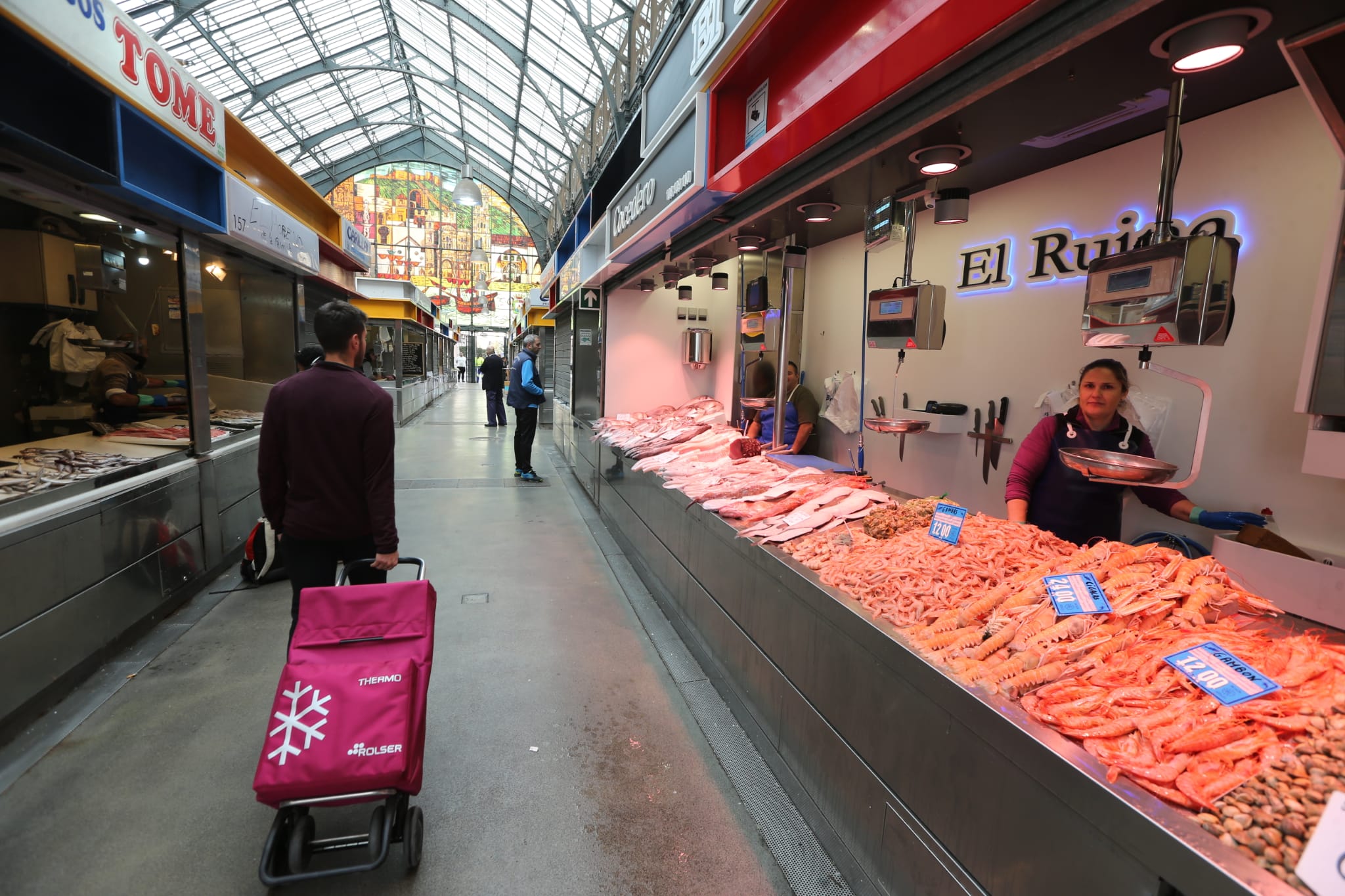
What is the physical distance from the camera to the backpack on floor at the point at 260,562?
4246 mm

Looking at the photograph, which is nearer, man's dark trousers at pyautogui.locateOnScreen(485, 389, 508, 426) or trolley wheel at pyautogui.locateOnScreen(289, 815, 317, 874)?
trolley wheel at pyautogui.locateOnScreen(289, 815, 317, 874)

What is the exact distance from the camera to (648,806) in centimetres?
230

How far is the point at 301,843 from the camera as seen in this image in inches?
72.1

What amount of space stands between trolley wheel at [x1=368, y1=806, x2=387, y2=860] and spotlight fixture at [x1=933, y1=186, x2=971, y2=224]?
292 centimetres

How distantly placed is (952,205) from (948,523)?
129 cm

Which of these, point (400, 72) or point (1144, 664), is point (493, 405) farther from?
point (1144, 664)

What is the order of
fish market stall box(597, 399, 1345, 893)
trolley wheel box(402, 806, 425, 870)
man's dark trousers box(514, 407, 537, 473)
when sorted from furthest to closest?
man's dark trousers box(514, 407, 537, 473) < trolley wheel box(402, 806, 425, 870) < fish market stall box(597, 399, 1345, 893)

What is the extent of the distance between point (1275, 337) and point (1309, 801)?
2.35 m

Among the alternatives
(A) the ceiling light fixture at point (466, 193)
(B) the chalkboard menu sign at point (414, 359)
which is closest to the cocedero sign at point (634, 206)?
(A) the ceiling light fixture at point (466, 193)

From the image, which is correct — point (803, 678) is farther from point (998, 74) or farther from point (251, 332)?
point (251, 332)

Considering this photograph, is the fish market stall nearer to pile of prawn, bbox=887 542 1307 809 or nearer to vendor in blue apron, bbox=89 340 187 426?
pile of prawn, bbox=887 542 1307 809

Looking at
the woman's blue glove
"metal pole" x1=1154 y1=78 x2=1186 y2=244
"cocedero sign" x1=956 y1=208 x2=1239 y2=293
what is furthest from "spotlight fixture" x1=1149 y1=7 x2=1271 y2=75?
the woman's blue glove

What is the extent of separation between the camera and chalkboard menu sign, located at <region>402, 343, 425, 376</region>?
60.9 feet

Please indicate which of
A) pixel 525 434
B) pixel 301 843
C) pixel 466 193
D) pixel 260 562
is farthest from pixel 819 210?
pixel 466 193
